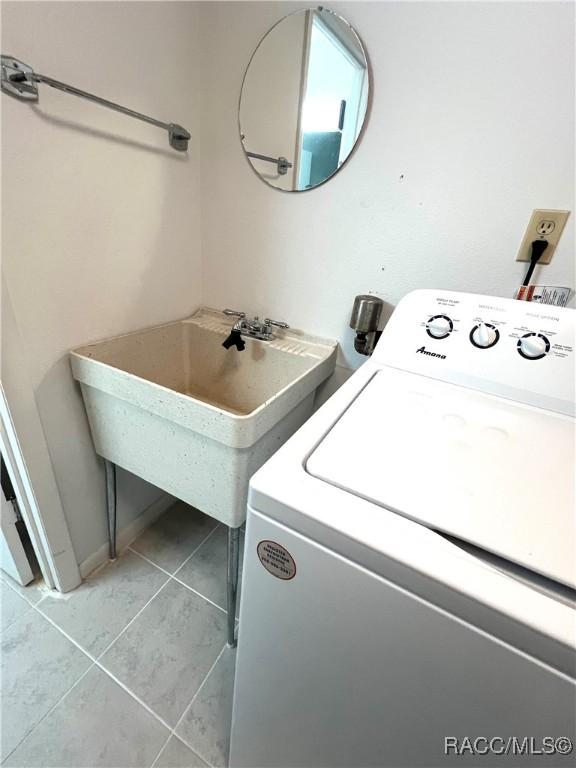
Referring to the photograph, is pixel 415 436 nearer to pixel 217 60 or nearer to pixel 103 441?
pixel 103 441

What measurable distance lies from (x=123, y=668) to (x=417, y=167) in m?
1.72

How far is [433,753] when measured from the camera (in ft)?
1.48

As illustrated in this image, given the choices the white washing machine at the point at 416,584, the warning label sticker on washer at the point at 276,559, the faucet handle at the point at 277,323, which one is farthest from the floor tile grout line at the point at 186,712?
the faucet handle at the point at 277,323

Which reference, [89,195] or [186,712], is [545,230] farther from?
[186,712]

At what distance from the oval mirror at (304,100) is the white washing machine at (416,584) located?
2.58 feet

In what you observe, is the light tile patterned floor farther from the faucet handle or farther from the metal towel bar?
the metal towel bar

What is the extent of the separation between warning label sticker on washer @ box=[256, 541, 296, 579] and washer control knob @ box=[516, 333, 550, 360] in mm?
678

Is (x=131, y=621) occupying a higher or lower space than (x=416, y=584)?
lower

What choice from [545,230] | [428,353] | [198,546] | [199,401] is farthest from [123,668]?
[545,230]

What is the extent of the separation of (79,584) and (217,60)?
191cm

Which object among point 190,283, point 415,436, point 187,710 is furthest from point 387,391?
point 187,710

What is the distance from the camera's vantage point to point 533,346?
29.4 inches

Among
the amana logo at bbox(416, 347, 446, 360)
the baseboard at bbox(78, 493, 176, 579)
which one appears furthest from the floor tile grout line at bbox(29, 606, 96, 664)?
the amana logo at bbox(416, 347, 446, 360)

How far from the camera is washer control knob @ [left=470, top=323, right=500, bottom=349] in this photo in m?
0.78
